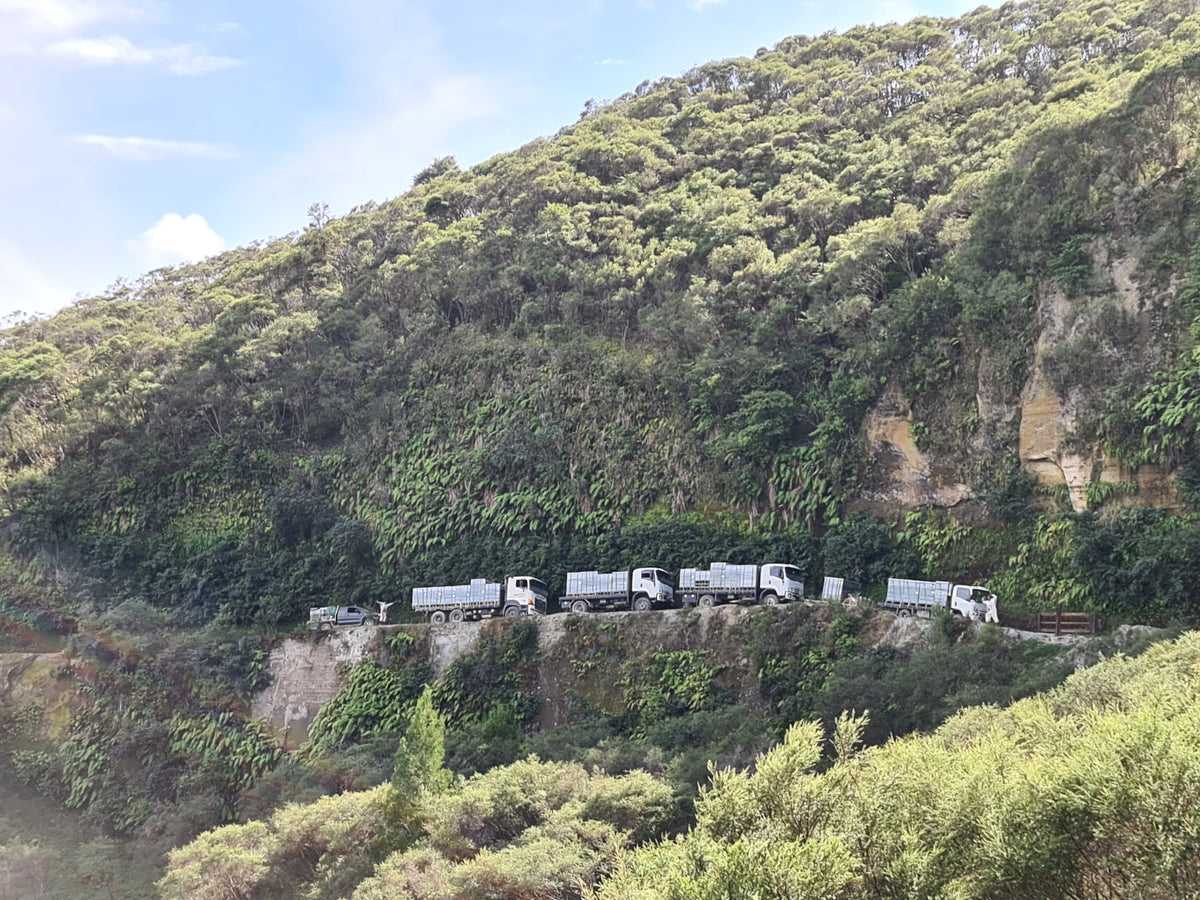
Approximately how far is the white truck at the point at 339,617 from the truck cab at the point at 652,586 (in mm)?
9118

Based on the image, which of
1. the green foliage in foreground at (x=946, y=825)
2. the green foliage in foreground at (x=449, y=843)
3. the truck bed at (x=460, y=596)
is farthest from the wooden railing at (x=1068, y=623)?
the truck bed at (x=460, y=596)

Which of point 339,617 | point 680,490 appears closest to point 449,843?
point 339,617

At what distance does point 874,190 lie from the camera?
3456 cm

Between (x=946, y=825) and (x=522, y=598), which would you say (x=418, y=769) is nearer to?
(x=522, y=598)

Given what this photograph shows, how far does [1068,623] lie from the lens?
21.8m

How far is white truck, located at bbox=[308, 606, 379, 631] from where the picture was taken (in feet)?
100.0

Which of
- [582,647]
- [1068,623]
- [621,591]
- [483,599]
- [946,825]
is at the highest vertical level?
[1068,623]

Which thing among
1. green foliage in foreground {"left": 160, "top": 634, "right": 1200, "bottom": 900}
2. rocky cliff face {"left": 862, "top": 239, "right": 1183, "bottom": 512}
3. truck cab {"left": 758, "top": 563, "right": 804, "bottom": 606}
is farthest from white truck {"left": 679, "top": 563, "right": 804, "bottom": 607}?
green foliage in foreground {"left": 160, "top": 634, "right": 1200, "bottom": 900}

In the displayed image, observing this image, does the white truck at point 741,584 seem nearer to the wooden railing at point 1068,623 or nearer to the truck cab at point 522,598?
the truck cab at point 522,598

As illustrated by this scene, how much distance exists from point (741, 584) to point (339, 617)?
529 inches

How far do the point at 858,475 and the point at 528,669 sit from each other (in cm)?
1131

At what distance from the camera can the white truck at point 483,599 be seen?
94.8 ft

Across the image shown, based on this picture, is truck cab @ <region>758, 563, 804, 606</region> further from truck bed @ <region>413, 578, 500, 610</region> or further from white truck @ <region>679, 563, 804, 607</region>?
truck bed @ <region>413, 578, 500, 610</region>

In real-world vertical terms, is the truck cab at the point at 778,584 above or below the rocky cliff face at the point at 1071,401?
below
